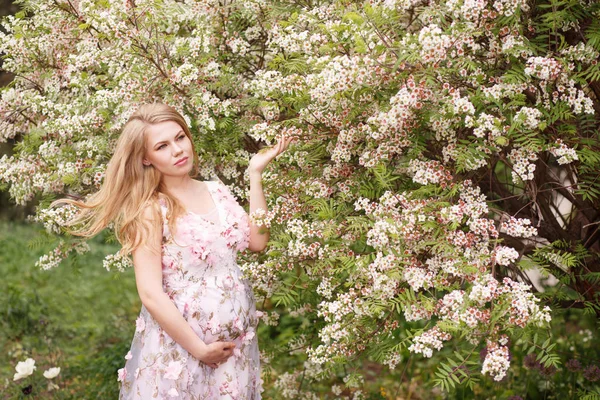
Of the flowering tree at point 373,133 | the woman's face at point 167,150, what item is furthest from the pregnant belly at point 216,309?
the woman's face at point 167,150

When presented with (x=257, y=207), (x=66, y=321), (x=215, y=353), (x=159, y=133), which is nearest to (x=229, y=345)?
(x=215, y=353)

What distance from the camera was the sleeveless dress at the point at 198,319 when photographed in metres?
3.02

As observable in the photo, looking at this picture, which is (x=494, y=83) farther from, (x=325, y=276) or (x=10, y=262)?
(x=10, y=262)

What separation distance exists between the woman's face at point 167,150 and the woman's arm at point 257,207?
0.32 metres

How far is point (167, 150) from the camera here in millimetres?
3096

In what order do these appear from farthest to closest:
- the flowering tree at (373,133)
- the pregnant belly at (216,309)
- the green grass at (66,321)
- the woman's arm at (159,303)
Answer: the green grass at (66,321) < the pregnant belly at (216,309) < the woman's arm at (159,303) < the flowering tree at (373,133)

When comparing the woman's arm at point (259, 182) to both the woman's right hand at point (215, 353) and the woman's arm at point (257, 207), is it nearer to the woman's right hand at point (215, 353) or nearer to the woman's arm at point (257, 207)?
the woman's arm at point (257, 207)

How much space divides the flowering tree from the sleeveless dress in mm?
188

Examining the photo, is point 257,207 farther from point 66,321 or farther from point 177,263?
point 66,321

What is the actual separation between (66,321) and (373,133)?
5.81 metres

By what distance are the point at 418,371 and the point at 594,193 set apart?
10.4 feet

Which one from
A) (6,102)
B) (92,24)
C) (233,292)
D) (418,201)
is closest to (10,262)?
(6,102)

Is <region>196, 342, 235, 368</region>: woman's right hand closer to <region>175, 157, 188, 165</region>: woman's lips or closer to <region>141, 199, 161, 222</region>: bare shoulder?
<region>141, 199, 161, 222</region>: bare shoulder

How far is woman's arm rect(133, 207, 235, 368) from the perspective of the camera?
291 centimetres
